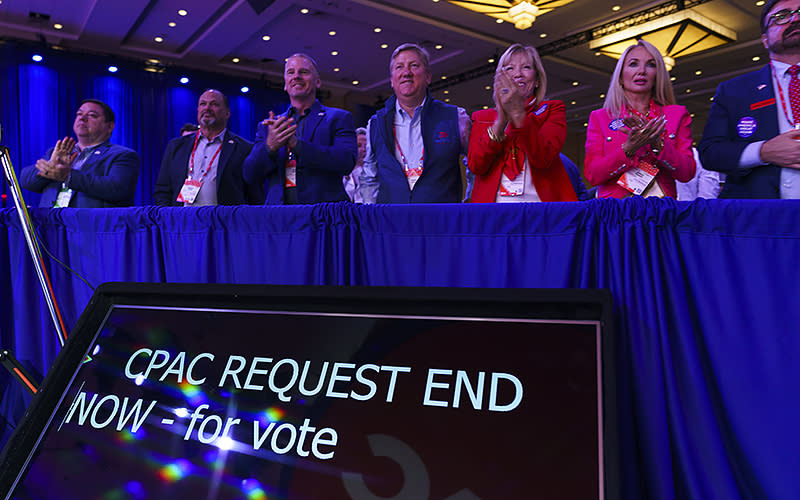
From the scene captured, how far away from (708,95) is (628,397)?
11399 mm

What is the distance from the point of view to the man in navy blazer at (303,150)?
2117mm

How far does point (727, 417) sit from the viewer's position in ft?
2.79

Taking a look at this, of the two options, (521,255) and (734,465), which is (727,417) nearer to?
(734,465)

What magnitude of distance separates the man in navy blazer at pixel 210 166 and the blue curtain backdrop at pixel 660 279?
151 centimetres

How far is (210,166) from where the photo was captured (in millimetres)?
2611

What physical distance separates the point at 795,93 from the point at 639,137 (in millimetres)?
466

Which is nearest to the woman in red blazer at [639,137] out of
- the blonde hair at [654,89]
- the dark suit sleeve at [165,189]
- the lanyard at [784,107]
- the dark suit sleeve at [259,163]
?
the blonde hair at [654,89]

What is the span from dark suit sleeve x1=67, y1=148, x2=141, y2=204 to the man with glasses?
92.2 inches

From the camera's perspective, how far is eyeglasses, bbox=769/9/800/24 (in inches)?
58.2

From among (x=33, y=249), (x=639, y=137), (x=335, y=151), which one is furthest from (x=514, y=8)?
(x=33, y=249)

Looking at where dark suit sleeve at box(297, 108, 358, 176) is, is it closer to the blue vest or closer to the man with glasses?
the blue vest

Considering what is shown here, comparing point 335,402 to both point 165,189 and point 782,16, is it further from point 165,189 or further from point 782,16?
point 165,189

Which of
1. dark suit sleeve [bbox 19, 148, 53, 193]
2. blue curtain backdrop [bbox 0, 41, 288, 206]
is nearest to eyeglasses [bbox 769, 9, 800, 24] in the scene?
dark suit sleeve [bbox 19, 148, 53, 193]

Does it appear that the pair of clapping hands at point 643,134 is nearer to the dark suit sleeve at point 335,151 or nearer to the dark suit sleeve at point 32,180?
the dark suit sleeve at point 335,151
